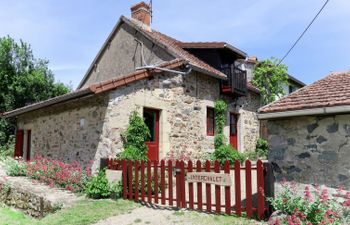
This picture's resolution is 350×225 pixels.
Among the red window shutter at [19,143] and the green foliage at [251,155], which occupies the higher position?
the red window shutter at [19,143]

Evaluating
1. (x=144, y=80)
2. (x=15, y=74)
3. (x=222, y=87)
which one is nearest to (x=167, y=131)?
(x=144, y=80)

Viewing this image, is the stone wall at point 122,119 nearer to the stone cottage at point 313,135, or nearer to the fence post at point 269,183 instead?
the stone cottage at point 313,135

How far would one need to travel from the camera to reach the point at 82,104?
10.6m

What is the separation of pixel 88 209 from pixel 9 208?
3369mm

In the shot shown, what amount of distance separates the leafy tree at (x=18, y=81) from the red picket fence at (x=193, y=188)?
15.8m

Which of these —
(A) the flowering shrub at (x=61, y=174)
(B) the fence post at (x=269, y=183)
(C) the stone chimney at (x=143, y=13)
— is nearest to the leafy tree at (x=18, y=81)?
(C) the stone chimney at (x=143, y=13)

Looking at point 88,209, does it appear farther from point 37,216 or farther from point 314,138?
point 314,138

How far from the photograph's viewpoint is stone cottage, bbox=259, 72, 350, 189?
5.31 metres

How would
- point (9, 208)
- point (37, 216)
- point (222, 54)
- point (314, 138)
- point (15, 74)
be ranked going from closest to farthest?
point (314, 138) → point (37, 216) → point (9, 208) → point (222, 54) → point (15, 74)

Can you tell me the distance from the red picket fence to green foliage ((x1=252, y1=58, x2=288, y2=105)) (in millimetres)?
13350

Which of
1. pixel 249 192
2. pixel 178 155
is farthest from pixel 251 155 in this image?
pixel 249 192

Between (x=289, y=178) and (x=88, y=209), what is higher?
(x=289, y=178)

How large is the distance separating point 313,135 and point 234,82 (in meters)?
8.89

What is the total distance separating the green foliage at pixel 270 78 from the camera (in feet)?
65.4
